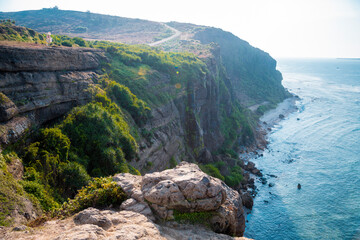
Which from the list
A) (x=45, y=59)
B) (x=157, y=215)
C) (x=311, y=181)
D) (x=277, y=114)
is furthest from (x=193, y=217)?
(x=277, y=114)

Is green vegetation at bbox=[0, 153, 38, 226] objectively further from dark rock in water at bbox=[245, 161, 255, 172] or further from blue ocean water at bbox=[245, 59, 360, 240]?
dark rock in water at bbox=[245, 161, 255, 172]

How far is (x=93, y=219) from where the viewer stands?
10812 mm

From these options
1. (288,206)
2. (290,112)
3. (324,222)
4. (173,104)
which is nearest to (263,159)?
(288,206)

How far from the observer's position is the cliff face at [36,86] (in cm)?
1720

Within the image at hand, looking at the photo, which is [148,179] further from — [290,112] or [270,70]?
[270,70]

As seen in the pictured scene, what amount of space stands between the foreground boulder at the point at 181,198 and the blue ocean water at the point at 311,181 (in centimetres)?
2630

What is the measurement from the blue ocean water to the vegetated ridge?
567 centimetres

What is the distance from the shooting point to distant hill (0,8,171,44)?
91150 millimetres

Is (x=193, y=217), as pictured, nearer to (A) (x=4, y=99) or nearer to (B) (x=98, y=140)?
(B) (x=98, y=140)

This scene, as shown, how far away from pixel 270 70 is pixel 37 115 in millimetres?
146424

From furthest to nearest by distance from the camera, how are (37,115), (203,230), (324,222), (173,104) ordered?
(173,104) < (324,222) < (37,115) < (203,230)

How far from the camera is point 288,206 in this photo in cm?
4153

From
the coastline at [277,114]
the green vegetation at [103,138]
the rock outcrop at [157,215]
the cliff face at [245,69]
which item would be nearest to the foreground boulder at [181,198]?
the rock outcrop at [157,215]

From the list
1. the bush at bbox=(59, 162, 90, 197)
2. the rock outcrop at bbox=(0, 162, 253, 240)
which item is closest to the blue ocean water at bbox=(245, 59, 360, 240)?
the rock outcrop at bbox=(0, 162, 253, 240)
